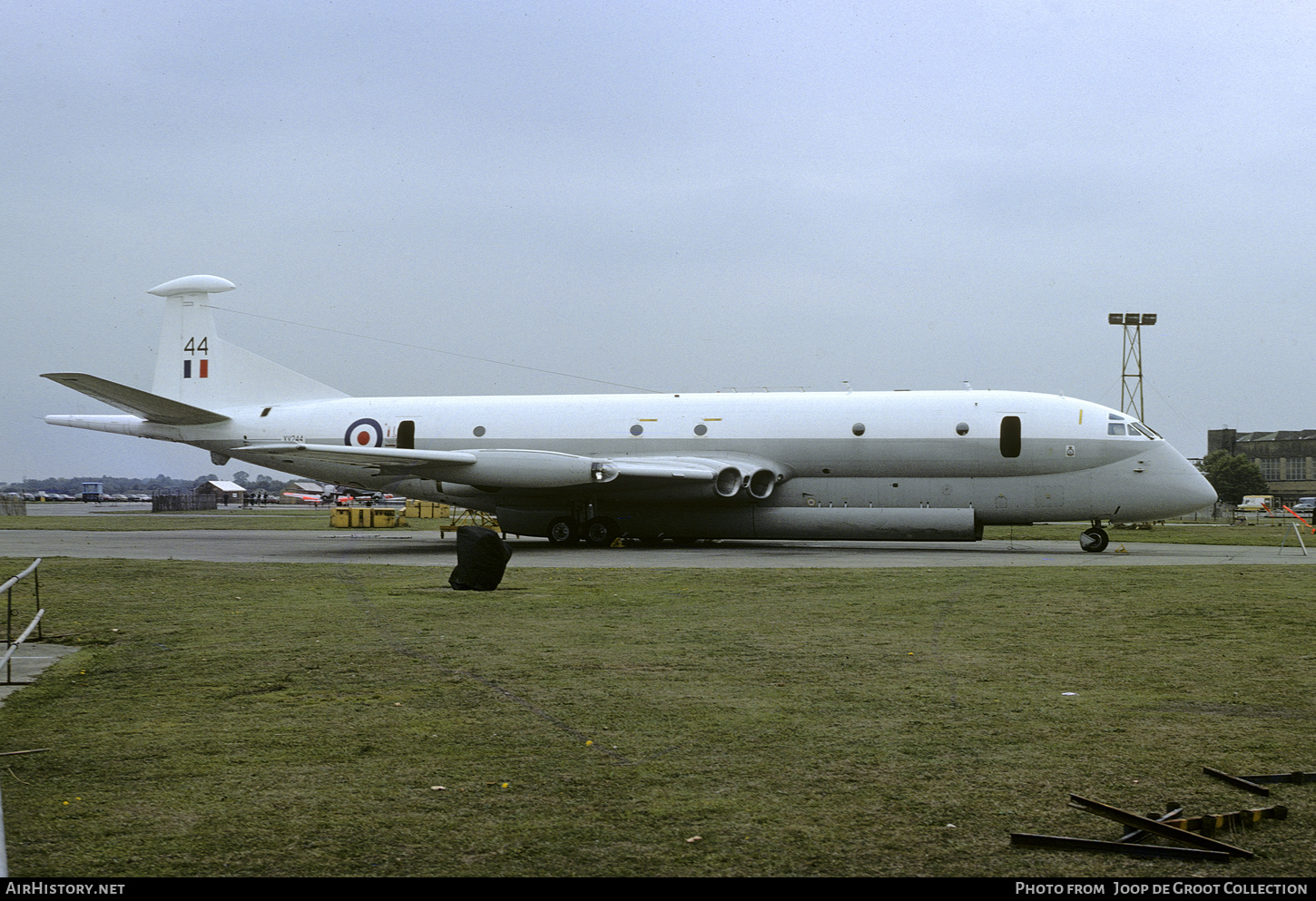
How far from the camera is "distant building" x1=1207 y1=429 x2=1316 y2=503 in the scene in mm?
117688

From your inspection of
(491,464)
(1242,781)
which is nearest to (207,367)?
(491,464)

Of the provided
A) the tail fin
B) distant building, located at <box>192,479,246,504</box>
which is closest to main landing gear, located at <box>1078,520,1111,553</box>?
the tail fin

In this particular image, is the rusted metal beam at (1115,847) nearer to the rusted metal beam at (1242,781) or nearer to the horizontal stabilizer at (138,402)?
the rusted metal beam at (1242,781)

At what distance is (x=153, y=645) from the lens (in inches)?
359

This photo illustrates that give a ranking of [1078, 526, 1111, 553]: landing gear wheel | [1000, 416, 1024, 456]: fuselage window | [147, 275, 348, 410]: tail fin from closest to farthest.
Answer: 1. [1078, 526, 1111, 553]: landing gear wheel
2. [1000, 416, 1024, 456]: fuselage window
3. [147, 275, 348, 410]: tail fin

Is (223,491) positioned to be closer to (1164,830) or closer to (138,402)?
(138,402)

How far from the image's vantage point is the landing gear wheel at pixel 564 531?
2578 cm

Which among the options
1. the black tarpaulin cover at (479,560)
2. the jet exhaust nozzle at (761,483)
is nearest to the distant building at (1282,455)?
the jet exhaust nozzle at (761,483)

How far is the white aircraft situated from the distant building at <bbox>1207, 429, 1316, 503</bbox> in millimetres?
107418

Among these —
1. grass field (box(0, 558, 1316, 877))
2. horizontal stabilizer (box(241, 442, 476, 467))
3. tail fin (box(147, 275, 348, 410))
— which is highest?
tail fin (box(147, 275, 348, 410))

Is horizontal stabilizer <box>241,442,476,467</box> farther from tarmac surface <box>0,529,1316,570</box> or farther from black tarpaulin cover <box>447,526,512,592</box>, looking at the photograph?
black tarpaulin cover <box>447,526,512,592</box>

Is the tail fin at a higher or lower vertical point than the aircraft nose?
higher

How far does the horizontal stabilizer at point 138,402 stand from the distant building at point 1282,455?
11542 centimetres

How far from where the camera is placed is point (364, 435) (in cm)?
2728
